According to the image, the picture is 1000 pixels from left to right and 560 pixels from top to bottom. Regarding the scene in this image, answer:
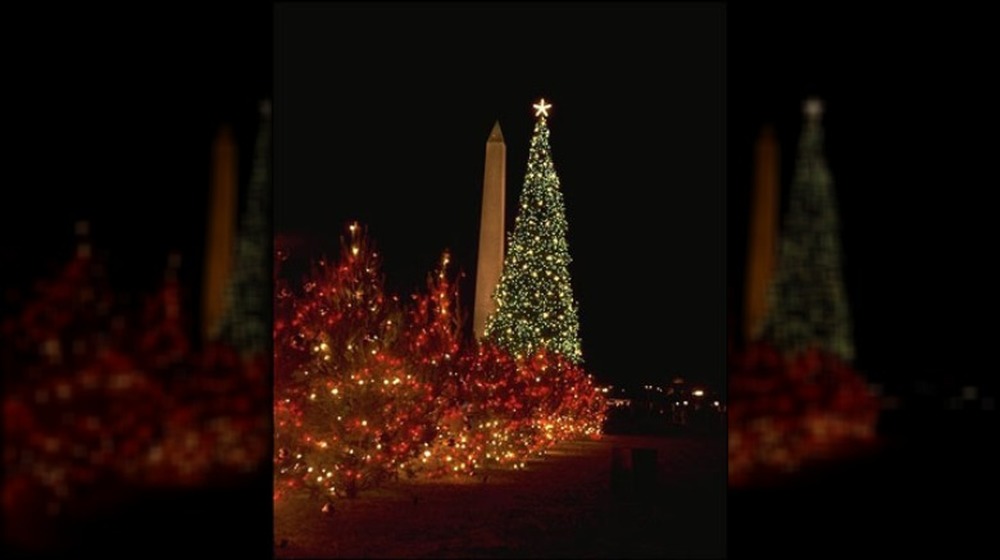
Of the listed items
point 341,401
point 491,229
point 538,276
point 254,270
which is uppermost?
point 491,229

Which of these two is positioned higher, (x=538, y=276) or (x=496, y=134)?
(x=496, y=134)

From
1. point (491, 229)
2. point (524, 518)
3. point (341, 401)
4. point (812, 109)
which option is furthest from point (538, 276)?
point (812, 109)

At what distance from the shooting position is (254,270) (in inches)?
314

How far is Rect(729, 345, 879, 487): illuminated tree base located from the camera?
804 cm

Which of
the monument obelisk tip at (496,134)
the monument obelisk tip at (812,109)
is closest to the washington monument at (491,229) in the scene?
the monument obelisk tip at (496,134)

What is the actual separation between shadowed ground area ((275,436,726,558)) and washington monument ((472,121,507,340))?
962cm

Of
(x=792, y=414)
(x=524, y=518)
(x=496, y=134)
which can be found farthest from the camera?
(x=496, y=134)

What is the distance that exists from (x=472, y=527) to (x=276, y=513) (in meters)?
2.56

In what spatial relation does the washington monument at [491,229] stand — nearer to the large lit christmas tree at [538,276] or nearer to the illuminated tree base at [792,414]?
the large lit christmas tree at [538,276]

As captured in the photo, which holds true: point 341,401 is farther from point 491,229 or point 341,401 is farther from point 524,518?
point 491,229

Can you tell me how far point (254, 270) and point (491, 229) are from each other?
22.4 m

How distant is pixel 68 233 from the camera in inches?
286

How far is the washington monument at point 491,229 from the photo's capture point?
29.5 metres

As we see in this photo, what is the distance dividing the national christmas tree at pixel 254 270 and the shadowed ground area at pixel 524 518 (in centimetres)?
424
